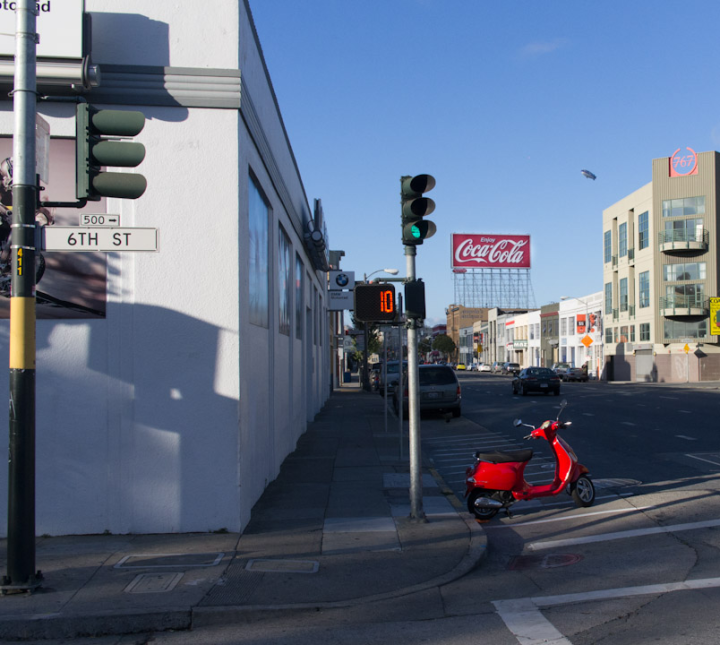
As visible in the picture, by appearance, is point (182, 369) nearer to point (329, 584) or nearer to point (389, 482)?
point (329, 584)

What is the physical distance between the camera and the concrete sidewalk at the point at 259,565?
17.6 ft

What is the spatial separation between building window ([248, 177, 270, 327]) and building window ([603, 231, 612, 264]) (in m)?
62.1

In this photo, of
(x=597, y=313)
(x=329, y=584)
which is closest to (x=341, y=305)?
(x=329, y=584)

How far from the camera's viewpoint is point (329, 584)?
612 centimetres

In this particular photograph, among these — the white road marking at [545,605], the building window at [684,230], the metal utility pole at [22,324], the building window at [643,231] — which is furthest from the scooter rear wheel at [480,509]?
the building window at [643,231]

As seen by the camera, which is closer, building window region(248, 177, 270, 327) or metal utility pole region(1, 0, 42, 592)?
metal utility pole region(1, 0, 42, 592)

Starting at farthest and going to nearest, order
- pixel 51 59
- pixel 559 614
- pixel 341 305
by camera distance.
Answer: pixel 341 305 → pixel 51 59 → pixel 559 614

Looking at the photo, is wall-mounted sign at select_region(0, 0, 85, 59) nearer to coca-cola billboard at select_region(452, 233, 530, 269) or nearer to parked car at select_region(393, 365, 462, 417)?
parked car at select_region(393, 365, 462, 417)

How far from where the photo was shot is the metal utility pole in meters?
5.65

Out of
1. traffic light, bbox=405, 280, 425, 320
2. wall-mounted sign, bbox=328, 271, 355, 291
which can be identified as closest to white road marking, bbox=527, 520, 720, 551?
traffic light, bbox=405, 280, 425, 320

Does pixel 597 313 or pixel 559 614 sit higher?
pixel 597 313

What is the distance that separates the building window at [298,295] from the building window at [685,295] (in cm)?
4618

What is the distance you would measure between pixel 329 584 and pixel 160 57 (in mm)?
5767

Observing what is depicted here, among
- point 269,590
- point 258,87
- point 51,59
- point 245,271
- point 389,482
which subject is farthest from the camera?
point 389,482
